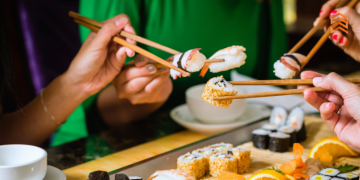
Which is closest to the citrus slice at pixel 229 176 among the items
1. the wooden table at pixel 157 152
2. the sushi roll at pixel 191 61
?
the wooden table at pixel 157 152

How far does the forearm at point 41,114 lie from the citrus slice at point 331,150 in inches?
47.4

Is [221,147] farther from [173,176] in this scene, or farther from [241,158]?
[173,176]

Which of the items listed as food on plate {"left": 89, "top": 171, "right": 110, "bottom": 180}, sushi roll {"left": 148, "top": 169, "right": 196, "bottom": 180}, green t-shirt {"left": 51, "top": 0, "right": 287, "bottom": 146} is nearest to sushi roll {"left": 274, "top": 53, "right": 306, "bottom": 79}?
sushi roll {"left": 148, "top": 169, "right": 196, "bottom": 180}

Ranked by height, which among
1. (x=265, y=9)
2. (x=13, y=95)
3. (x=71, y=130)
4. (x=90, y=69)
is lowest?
(x=71, y=130)

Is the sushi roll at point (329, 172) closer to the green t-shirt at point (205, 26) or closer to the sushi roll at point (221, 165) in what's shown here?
the sushi roll at point (221, 165)

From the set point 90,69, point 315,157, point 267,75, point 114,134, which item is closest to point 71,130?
point 114,134

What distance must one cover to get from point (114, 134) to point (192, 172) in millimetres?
713

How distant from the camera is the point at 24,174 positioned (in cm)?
96

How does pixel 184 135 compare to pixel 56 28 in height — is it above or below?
below

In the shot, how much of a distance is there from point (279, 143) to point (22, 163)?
3.73 ft

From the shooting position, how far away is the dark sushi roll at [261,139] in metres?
1.56

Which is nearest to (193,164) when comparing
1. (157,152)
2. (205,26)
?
(157,152)

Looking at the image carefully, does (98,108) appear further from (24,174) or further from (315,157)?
(315,157)

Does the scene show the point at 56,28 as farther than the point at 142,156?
Yes
